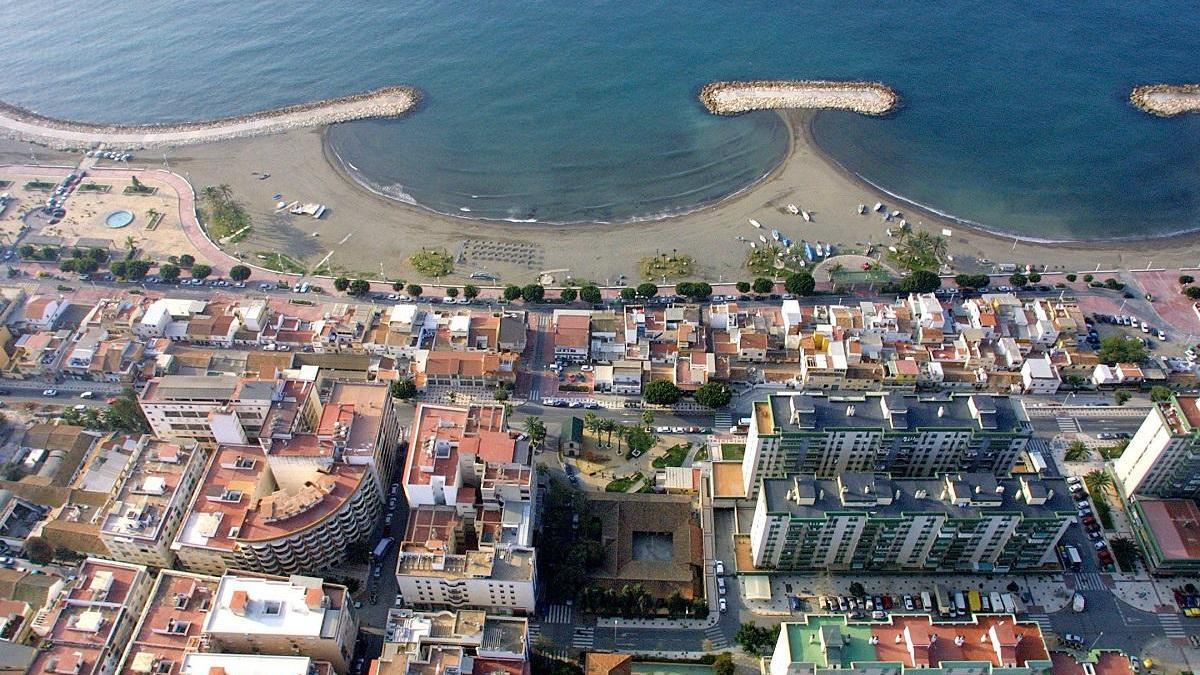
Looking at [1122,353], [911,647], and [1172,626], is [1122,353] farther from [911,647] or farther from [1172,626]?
[911,647]

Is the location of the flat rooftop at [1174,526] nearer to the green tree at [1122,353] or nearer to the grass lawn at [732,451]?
the green tree at [1122,353]

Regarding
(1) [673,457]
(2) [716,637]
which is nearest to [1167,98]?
(1) [673,457]

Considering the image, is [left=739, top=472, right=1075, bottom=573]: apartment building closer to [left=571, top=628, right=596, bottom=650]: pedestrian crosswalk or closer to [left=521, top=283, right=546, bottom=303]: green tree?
[left=571, top=628, right=596, bottom=650]: pedestrian crosswalk

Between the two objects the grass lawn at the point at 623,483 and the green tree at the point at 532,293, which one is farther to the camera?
the green tree at the point at 532,293

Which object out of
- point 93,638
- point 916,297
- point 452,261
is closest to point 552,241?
point 452,261

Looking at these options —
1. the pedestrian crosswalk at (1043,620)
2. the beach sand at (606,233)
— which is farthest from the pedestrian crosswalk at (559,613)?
the beach sand at (606,233)

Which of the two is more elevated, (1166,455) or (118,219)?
(118,219)

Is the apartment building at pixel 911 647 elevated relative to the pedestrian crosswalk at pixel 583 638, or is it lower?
lower
